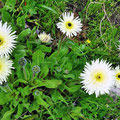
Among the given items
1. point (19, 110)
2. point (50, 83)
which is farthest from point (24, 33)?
point (19, 110)

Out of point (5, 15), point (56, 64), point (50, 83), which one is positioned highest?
point (5, 15)

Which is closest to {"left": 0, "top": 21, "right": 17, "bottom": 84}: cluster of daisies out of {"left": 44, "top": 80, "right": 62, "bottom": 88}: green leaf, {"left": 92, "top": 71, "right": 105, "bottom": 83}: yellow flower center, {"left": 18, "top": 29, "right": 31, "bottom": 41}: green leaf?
{"left": 18, "top": 29, "right": 31, "bottom": 41}: green leaf

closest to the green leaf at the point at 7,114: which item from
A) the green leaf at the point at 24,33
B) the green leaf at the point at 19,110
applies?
the green leaf at the point at 19,110

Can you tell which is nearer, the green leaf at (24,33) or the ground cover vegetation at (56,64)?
the ground cover vegetation at (56,64)

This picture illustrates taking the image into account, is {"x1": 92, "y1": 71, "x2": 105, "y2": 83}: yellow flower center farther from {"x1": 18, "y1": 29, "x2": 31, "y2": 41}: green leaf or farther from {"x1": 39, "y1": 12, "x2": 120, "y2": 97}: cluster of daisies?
{"x1": 18, "y1": 29, "x2": 31, "y2": 41}: green leaf

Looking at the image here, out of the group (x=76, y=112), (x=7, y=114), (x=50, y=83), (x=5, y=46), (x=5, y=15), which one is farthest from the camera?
(x=5, y=15)

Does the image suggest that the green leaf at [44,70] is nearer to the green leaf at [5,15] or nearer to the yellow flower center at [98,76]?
the yellow flower center at [98,76]

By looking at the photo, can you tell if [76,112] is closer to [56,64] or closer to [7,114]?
[56,64]

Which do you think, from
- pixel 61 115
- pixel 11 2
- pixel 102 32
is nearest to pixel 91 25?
pixel 102 32
